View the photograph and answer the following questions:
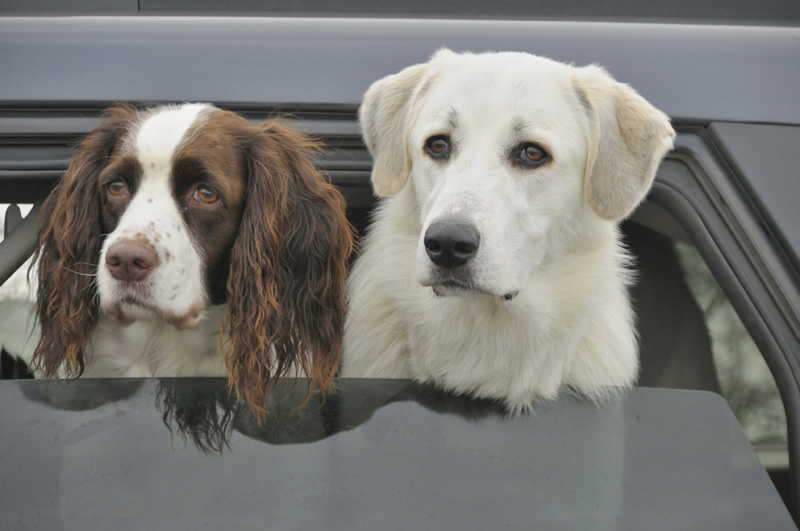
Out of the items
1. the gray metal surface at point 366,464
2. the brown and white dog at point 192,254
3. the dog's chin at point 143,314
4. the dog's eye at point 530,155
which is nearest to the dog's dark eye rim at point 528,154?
the dog's eye at point 530,155

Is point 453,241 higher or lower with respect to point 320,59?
lower

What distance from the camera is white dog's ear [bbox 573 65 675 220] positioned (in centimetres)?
211

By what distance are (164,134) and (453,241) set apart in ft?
2.79

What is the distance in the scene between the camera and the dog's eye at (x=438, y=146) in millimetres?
2197

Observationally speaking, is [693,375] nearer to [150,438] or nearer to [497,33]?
[497,33]

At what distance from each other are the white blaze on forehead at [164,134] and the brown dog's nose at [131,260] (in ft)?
0.88

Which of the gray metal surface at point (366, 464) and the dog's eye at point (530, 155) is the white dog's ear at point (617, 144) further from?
the gray metal surface at point (366, 464)

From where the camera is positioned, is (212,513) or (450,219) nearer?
(212,513)

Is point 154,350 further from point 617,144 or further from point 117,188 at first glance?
point 617,144

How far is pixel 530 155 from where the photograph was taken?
2143mm

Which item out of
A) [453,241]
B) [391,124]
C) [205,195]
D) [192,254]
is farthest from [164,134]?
[453,241]

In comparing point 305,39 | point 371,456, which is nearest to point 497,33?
point 305,39

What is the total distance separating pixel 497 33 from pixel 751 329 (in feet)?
3.37

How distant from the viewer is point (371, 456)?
1.63 meters
